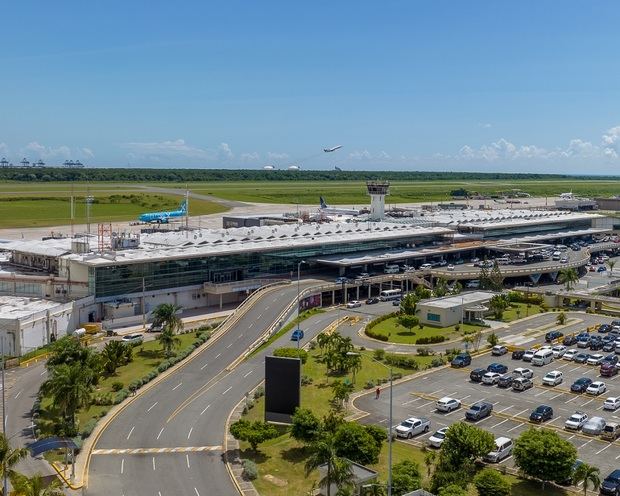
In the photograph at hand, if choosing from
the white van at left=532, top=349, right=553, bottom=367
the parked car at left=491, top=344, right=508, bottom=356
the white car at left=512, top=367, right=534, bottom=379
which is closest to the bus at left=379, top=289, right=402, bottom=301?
the parked car at left=491, top=344, right=508, bottom=356

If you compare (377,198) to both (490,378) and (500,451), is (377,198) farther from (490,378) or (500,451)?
(500,451)

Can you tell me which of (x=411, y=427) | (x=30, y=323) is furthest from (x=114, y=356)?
(x=411, y=427)

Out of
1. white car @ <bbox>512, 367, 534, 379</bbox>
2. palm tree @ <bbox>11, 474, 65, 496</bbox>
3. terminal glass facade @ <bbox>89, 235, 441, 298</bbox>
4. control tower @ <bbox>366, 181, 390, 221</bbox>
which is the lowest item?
white car @ <bbox>512, 367, 534, 379</bbox>

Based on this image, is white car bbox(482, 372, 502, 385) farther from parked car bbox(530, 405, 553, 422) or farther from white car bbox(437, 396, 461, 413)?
parked car bbox(530, 405, 553, 422)

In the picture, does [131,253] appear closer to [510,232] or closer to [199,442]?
[199,442]

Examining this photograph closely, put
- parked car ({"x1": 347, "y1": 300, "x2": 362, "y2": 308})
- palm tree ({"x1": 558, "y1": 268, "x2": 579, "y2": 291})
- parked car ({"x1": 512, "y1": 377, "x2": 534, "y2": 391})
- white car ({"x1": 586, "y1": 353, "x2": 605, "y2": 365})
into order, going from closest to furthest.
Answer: parked car ({"x1": 512, "y1": 377, "x2": 534, "y2": 391}) → white car ({"x1": 586, "y1": 353, "x2": 605, "y2": 365}) → parked car ({"x1": 347, "y1": 300, "x2": 362, "y2": 308}) → palm tree ({"x1": 558, "y1": 268, "x2": 579, "y2": 291})

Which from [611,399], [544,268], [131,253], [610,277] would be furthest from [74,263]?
[610,277]

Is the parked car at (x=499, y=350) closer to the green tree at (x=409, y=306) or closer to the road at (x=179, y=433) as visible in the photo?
the green tree at (x=409, y=306)

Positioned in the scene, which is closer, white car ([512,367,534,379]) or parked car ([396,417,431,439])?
parked car ([396,417,431,439])

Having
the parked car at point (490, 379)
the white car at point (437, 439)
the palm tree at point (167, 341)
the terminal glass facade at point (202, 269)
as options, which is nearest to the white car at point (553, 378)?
the parked car at point (490, 379)

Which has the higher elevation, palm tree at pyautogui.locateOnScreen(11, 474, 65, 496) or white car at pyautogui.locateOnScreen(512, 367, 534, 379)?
palm tree at pyautogui.locateOnScreen(11, 474, 65, 496)
